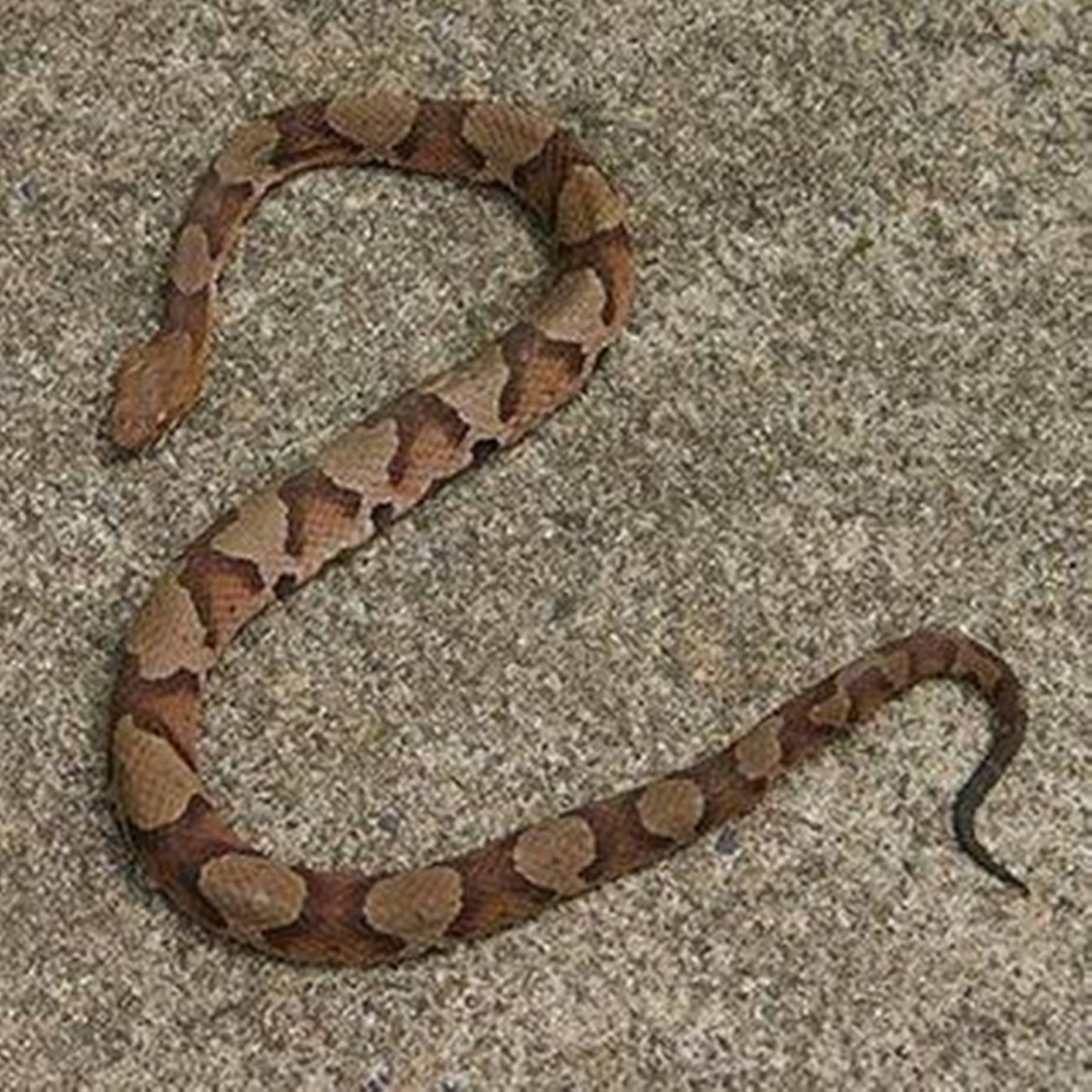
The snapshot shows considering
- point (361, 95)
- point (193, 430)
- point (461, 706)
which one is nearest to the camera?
point (461, 706)

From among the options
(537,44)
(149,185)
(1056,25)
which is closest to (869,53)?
(1056,25)

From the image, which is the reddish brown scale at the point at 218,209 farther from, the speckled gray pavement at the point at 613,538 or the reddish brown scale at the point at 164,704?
the reddish brown scale at the point at 164,704

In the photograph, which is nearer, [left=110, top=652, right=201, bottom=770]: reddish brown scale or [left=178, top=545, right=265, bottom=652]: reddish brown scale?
[left=110, top=652, right=201, bottom=770]: reddish brown scale

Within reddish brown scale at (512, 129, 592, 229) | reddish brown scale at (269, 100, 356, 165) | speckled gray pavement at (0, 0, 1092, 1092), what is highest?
reddish brown scale at (269, 100, 356, 165)

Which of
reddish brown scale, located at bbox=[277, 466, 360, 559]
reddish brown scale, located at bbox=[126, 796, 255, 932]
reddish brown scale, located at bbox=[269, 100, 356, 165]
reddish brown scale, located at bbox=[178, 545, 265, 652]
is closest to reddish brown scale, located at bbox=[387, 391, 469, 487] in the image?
reddish brown scale, located at bbox=[277, 466, 360, 559]

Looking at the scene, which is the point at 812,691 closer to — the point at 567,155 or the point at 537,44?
the point at 567,155

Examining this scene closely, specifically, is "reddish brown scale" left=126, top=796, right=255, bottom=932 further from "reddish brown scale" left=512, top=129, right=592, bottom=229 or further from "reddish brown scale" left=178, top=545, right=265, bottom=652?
"reddish brown scale" left=512, top=129, right=592, bottom=229
